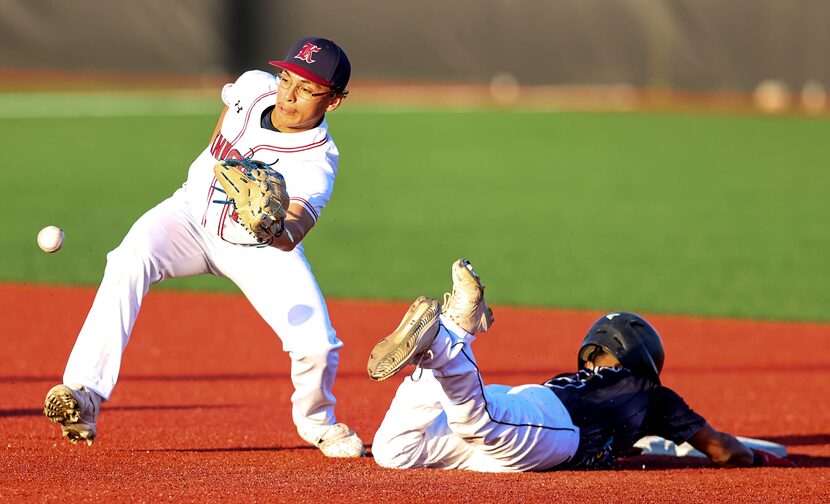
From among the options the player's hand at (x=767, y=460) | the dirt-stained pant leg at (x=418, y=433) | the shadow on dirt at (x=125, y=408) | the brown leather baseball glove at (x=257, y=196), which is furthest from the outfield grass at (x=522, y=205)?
the brown leather baseball glove at (x=257, y=196)

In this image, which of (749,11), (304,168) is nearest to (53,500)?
(304,168)

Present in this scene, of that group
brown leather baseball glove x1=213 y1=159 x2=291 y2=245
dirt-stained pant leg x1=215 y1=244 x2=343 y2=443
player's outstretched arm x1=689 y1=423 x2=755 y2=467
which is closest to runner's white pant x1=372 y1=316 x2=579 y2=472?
dirt-stained pant leg x1=215 y1=244 x2=343 y2=443

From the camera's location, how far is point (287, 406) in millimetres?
6340

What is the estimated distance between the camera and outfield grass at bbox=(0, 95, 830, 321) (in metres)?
10.8

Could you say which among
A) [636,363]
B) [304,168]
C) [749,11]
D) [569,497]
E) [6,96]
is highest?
[749,11]

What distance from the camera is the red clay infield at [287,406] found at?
433 centimetres

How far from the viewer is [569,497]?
169 inches

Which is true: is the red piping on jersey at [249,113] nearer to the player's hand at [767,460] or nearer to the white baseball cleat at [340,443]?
the white baseball cleat at [340,443]

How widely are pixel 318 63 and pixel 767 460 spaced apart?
2.55 m

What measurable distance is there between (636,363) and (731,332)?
4.06 m

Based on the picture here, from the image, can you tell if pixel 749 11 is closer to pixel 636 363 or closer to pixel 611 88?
pixel 611 88

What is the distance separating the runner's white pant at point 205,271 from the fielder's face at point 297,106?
0.52m

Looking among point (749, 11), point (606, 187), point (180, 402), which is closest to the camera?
point (180, 402)

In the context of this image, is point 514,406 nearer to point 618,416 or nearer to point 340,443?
point 618,416
